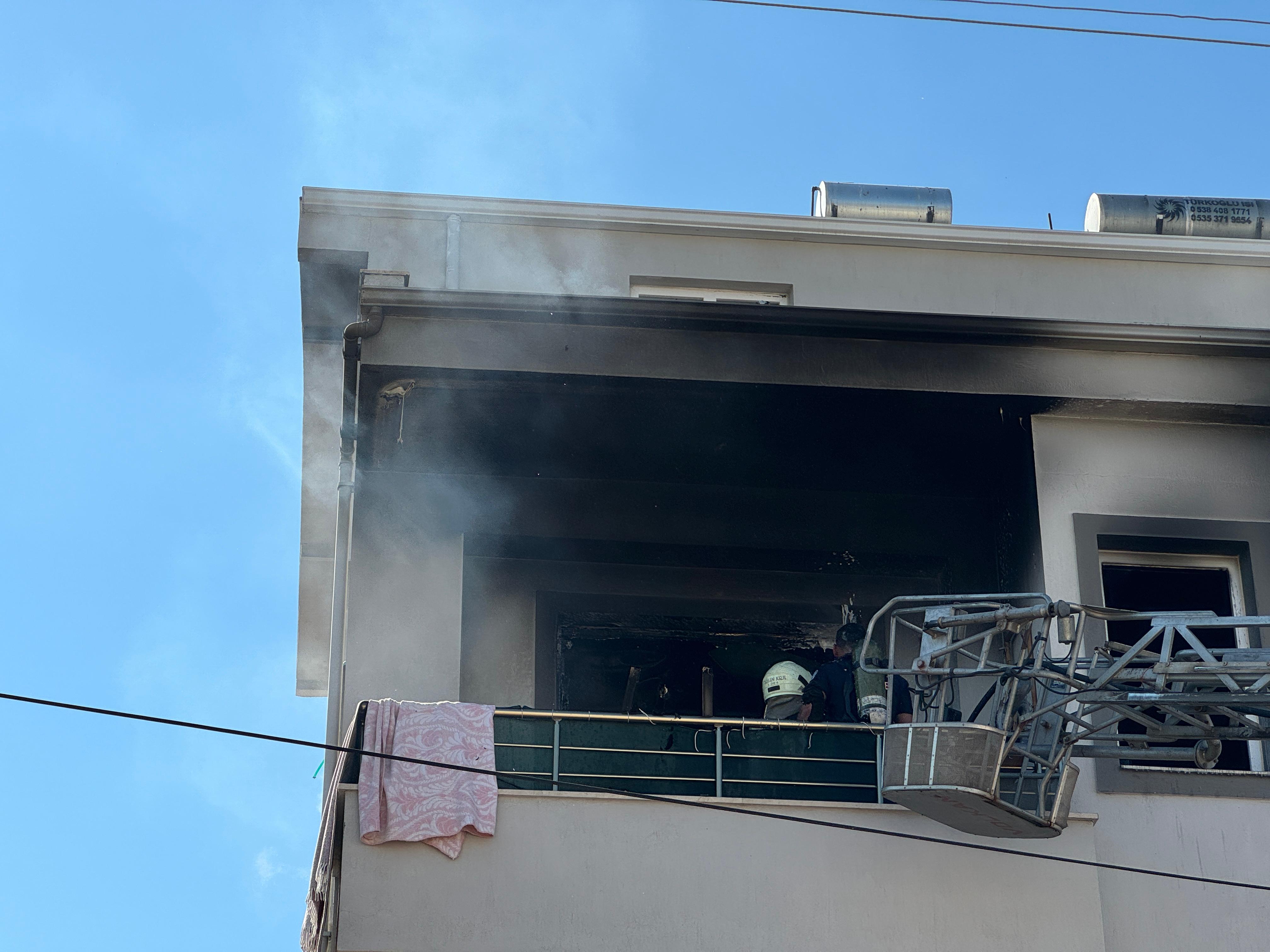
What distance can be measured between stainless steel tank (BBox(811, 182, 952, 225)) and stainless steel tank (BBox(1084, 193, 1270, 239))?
167 centimetres

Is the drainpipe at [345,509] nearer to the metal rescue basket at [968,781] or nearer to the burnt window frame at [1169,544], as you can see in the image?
the metal rescue basket at [968,781]

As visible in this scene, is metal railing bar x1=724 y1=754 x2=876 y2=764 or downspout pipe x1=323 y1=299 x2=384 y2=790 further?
downspout pipe x1=323 y1=299 x2=384 y2=790

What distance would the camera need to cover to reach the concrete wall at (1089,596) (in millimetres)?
11305

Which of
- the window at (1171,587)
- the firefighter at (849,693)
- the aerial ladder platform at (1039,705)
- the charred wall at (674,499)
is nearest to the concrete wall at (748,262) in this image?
the charred wall at (674,499)

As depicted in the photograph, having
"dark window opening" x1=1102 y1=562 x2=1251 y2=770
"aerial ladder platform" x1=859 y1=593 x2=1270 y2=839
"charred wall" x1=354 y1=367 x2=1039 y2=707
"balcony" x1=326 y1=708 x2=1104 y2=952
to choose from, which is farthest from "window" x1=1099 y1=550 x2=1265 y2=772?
"balcony" x1=326 y1=708 x2=1104 y2=952

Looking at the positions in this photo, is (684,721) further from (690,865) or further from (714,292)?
(714,292)

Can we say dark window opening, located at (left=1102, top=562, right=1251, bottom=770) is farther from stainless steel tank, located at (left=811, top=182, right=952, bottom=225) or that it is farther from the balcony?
stainless steel tank, located at (left=811, top=182, right=952, bottom=225)

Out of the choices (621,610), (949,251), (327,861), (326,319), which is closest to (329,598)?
(326,319)

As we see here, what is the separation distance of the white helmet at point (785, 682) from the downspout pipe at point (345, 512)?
3208 mm

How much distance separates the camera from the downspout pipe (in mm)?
11953

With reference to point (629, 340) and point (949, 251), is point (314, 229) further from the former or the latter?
point (949, 251)

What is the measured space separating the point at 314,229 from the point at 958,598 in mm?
8263

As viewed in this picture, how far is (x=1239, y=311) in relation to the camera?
1667cm

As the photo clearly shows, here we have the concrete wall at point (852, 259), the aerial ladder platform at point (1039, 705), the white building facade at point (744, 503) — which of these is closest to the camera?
the aerial ladder platform at point (1039, 705)
